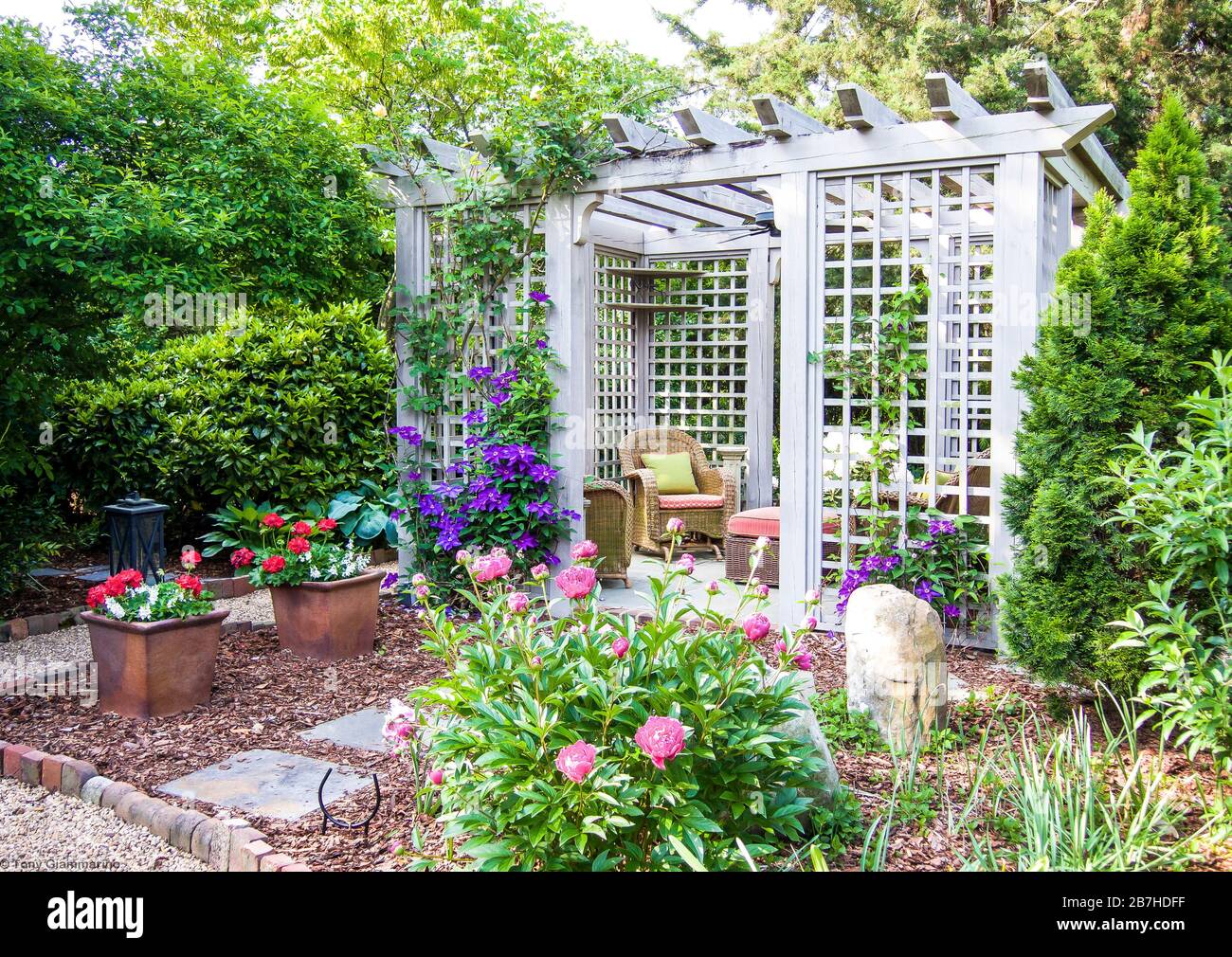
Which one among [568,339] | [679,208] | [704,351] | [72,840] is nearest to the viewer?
[72,840]

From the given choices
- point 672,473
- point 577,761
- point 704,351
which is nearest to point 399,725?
point 577,761

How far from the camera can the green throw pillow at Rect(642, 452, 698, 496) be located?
7.67 metres

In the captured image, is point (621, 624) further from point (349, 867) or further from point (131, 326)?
point (131, 326)

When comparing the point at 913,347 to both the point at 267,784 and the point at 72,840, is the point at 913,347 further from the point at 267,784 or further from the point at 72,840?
the point at 72,840

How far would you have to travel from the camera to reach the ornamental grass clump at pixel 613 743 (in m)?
2.17

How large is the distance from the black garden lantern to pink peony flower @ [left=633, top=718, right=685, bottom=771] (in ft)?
12.6

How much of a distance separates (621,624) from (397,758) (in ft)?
4.10

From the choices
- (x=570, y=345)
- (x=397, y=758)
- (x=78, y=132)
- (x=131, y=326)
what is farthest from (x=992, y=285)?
(x=131, y=326)

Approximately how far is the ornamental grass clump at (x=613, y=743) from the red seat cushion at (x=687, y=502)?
476 cm

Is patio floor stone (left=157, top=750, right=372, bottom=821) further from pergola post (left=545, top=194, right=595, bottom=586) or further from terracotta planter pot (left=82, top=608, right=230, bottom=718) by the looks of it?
pergola post (left=545, top=194, right=595, bottom=586)

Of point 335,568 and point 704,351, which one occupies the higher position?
point 704,351

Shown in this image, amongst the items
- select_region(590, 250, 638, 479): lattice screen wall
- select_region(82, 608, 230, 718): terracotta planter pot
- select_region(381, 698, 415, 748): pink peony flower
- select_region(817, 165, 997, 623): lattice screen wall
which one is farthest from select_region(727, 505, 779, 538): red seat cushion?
select_region(381, 698, 415, 748): pink peony flower

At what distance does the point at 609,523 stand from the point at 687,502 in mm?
1210

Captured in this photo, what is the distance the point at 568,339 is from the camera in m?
5.82
